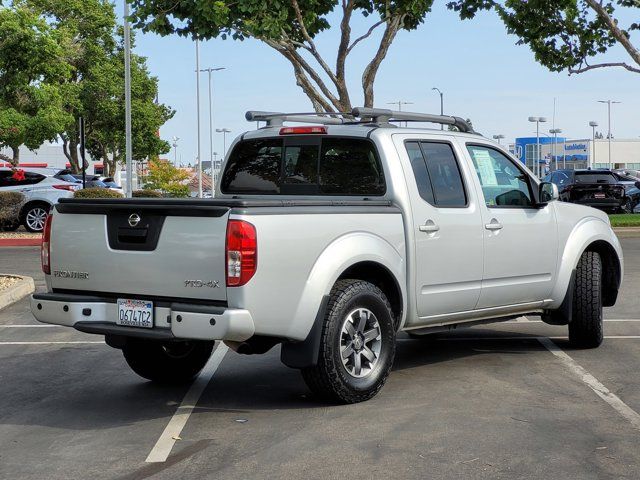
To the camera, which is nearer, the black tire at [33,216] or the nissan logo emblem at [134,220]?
the nissan logo emblem at [134,220]

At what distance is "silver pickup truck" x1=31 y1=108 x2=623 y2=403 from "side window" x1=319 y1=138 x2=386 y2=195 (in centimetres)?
1

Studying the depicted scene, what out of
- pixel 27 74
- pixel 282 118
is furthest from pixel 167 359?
pixel 27 74

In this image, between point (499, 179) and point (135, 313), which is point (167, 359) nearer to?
point (135, 313)

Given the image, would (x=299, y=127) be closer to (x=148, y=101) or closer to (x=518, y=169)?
(x=518, y=169)

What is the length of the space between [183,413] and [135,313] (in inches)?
30.4

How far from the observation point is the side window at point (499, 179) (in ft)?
28.9

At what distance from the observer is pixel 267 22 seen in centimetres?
2238

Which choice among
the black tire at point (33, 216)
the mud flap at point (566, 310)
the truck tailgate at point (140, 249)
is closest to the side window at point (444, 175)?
the mud flap at point (566, 310)

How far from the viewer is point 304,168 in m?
8.45

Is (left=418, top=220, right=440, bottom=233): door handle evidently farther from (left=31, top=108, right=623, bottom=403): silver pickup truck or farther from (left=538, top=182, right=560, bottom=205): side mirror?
(left=538, top=182, right=560, bottom=205): side mirror

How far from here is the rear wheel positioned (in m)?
27.3

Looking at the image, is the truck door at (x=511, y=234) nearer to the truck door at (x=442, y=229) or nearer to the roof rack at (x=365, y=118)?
the truck door at (x=442, y=229)

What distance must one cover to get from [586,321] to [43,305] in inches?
186

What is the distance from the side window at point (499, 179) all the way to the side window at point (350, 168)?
1071 millimetres
